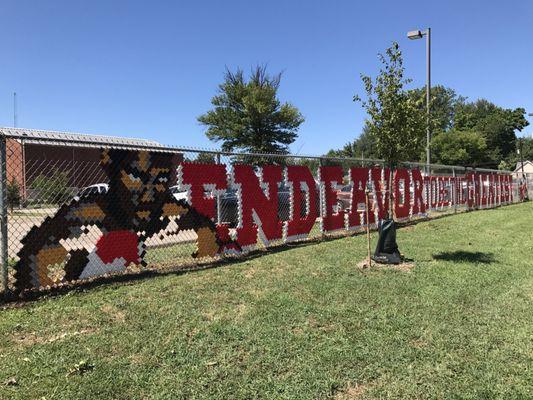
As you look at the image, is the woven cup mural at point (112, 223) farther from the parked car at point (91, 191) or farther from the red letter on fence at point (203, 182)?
the red letter on fence at point (203, 182)

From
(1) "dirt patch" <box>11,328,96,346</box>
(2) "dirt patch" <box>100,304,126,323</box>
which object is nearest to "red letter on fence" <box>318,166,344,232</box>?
(2) "dirt patch" <box>100,304,126,323</box>

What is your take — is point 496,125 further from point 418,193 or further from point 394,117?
point 394,117

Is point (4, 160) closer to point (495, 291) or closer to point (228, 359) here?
point (228, 359)

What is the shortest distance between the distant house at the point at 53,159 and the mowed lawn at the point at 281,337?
4.99 ft

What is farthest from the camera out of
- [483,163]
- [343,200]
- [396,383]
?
[483,163]

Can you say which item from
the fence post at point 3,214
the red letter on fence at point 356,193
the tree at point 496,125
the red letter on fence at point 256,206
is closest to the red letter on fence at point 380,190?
the red letter on fence at point 356,193

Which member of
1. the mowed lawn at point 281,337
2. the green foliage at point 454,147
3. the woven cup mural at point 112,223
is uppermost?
the green foliage at point 454,147

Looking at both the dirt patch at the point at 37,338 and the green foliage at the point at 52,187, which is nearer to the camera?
the dirt patch at the point at 37,338

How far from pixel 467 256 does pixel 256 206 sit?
13.0 feet

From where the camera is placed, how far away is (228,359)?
3.64m

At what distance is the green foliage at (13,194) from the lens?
5.51 meters

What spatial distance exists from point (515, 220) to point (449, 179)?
12.1 ft

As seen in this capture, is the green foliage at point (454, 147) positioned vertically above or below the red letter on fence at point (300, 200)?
above

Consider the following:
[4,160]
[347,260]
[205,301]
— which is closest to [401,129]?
[347,260]
